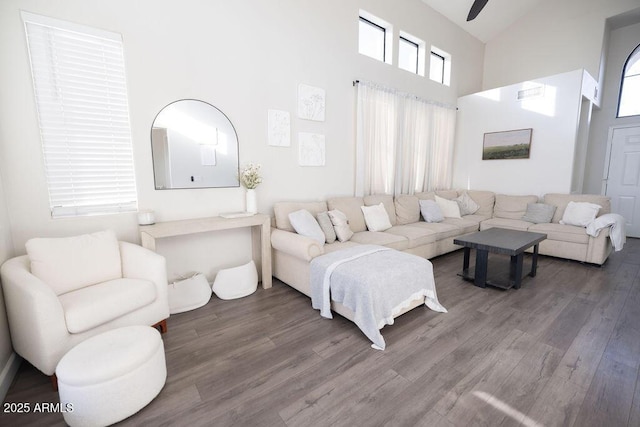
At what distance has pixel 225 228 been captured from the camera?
271 centimetres

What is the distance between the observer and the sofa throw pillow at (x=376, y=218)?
3770 mm

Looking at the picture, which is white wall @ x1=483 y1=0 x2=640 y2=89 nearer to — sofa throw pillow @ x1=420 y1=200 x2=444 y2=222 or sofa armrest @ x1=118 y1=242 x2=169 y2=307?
sofa throw pillow @ x1=420 y1=200 x2=444 y2=222

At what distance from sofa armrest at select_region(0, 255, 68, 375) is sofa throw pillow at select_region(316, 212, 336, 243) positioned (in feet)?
7.21

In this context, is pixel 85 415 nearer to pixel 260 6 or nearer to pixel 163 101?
pixel 163 101

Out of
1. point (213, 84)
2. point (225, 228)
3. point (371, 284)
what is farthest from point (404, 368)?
point (213, 84)

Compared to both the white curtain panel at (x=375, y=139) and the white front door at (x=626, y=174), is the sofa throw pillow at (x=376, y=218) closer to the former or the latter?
the white curtain panel at (x=375, y=139)

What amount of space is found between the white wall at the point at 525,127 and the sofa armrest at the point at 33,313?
616 centimetres

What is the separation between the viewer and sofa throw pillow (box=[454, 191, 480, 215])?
4989 mm

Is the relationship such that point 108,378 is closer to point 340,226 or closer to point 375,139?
point 340,226

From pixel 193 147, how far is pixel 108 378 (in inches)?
80.2

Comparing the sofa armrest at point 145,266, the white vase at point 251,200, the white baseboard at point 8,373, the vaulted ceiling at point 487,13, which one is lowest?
the white baseboard at point 8,373

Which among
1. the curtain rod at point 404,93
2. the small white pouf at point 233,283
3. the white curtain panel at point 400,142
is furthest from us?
the white curtain panel at point 400,142

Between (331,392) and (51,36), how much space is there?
314 centimetres

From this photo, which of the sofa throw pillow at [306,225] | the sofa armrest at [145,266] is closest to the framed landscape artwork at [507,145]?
the sofa throw pillow at [306,225]
